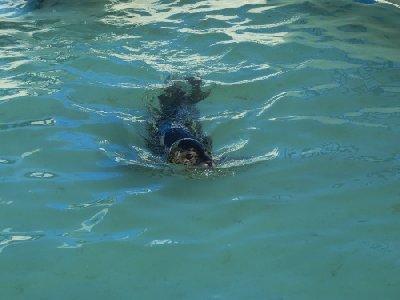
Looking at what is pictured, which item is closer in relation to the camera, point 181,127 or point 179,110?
point 181,127

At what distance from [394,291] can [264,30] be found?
6.78 meters

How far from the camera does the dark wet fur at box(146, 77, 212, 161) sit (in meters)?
6.40

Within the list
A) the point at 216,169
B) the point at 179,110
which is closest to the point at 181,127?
the point at 179,110

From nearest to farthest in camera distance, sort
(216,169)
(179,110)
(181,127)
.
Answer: (216,169) → (181,127) → (179,110)

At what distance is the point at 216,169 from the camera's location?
553 centimetres

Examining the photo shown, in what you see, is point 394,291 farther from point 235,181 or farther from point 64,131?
point 64,131

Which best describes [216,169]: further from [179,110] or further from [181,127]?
[179,110]

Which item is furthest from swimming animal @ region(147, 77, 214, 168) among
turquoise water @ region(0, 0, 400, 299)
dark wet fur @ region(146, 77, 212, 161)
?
turquoise water @ region(0, 0, 400, 299)

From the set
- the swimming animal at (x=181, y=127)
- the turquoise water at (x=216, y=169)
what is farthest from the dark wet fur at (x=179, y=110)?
the turquoise water at (x=216, y=169)

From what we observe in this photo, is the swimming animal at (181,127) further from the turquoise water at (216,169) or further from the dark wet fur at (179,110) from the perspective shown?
the turquoise water at (216,169)

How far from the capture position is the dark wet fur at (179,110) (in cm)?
640

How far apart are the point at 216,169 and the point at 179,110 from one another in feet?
5.74

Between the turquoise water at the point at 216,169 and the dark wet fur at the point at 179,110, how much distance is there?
15 cm

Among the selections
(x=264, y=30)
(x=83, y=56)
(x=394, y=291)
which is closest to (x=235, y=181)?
(x=394, y=291)
